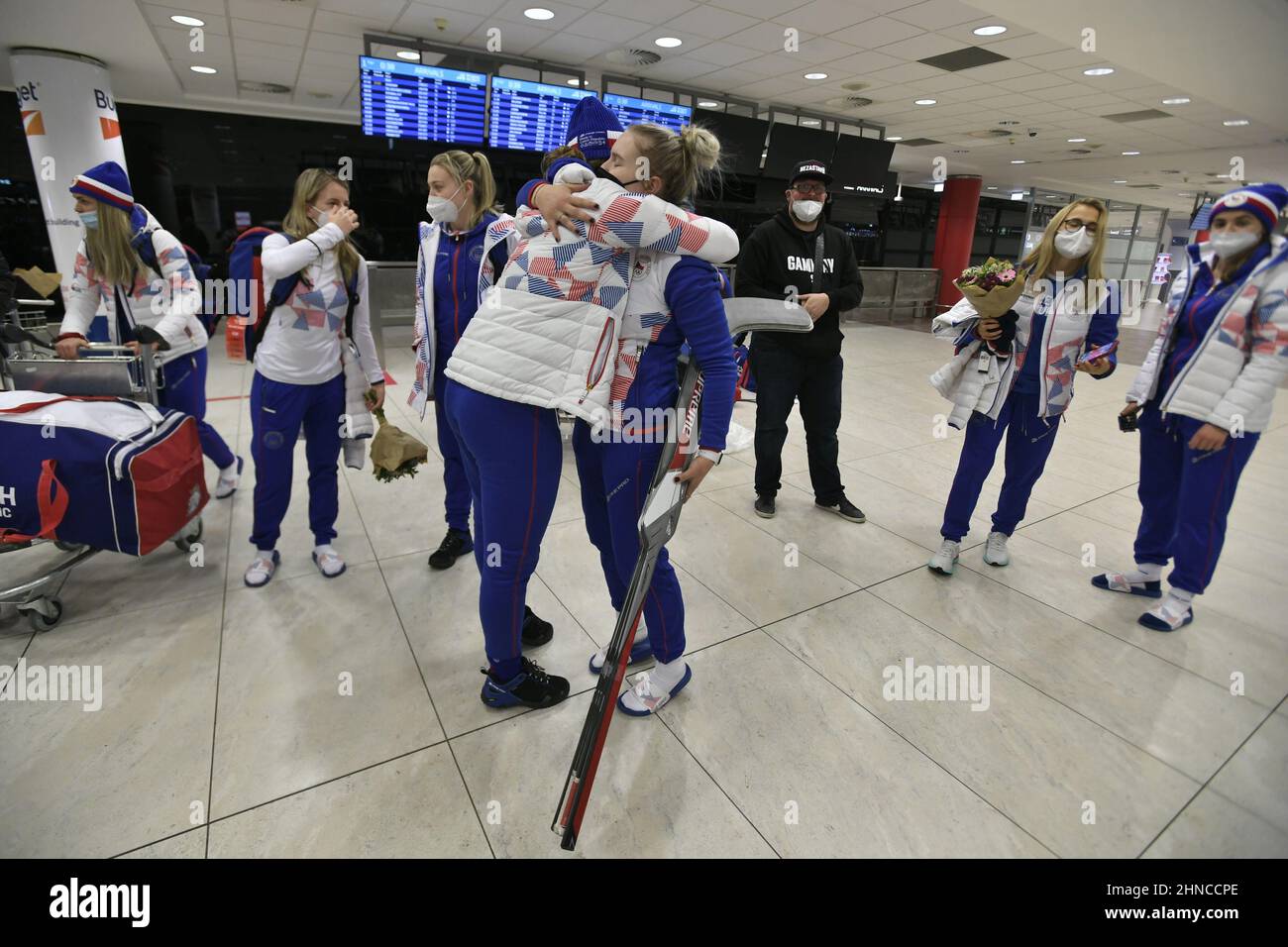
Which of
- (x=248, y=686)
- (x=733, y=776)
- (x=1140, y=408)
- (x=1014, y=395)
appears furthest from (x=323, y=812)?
(x=1140, y=408)

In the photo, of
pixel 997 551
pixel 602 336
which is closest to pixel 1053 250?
pixel 997 551

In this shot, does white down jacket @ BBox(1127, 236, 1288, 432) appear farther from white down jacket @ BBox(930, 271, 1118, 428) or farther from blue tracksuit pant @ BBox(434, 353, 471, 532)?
blue tracksuit pant @ BBox(434, 353, 471, 532)

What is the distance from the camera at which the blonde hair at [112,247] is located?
7.82ft

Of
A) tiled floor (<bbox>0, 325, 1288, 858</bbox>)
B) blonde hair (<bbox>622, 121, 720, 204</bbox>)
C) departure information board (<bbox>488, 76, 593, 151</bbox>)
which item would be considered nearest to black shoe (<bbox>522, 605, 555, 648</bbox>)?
tiled floor (<bbox>0, 325, 1288, 858</bbox>)

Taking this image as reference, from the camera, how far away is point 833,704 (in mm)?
1975

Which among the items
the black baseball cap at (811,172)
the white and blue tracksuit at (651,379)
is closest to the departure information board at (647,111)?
the black baseball cap at (811,172)

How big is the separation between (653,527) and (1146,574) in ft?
7.98

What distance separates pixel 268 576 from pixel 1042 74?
8414 millimetres

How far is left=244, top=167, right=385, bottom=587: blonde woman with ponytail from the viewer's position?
221 cm

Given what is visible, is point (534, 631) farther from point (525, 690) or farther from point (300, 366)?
point (300, 366)

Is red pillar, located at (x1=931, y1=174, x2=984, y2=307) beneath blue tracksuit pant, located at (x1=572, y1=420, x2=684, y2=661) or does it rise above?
above

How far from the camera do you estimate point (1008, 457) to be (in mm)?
2773

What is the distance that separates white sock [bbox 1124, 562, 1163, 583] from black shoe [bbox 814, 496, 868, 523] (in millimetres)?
1127

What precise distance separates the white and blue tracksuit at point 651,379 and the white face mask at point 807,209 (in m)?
1.81
